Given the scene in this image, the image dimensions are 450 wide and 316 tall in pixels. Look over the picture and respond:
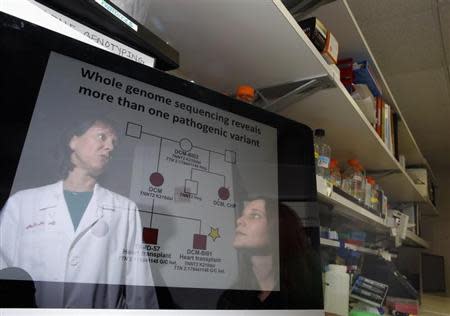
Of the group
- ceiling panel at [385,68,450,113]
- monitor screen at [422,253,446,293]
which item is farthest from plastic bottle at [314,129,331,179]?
monitor screen at [422,253,446,293]

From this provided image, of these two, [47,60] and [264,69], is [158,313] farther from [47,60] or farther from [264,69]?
[264,69]

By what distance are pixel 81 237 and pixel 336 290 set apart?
1.40m

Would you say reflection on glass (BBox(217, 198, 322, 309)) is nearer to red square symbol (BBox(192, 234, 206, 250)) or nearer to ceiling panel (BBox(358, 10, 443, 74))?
red square symbol (BBox(192, 234, 206, 250))

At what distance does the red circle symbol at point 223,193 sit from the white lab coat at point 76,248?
0.51 feet

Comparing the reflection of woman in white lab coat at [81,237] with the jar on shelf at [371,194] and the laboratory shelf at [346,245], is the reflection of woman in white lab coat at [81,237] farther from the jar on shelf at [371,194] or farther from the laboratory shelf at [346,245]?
the jar on shelf at [371,194]

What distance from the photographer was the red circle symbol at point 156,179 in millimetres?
527

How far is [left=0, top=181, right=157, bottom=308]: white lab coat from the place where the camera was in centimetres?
40

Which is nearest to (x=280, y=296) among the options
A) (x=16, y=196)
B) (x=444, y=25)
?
(x=16, y=196)

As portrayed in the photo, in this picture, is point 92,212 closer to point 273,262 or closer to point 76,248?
point 76,248

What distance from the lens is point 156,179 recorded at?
1.74ft

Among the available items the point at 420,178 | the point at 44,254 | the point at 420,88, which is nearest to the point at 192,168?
the point at 44,254

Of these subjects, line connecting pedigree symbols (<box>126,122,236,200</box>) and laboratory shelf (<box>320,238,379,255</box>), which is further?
laboratory shelf (<box>320,238,379,255</box>)

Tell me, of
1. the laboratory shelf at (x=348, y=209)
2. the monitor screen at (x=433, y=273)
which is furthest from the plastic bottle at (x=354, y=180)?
the monitor screen at (x=433, y=273)

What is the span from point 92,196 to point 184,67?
65cm
